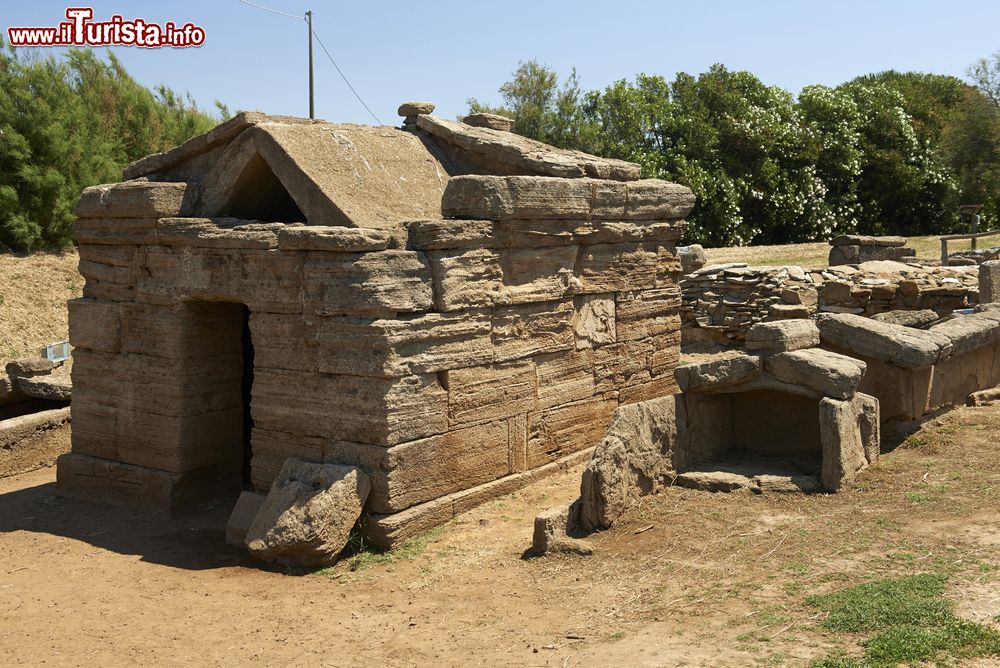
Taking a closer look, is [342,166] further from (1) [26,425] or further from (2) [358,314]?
(1) [26,425]

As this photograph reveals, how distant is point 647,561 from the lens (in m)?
6.96

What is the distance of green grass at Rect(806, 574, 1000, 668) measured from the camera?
5.02 m

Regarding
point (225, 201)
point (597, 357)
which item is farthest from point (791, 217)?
point (225, 201)

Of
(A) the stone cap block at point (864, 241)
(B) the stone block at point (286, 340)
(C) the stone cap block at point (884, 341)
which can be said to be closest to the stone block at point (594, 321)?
(C) the stone cap block at point (884, 341)

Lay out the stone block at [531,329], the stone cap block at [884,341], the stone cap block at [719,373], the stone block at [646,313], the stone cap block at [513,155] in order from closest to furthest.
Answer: the stone cap block at [719,373], the stone cap block at [884,341], the stone block at [531,329], the stone cap block at [513,155], the stone block at [646,313]

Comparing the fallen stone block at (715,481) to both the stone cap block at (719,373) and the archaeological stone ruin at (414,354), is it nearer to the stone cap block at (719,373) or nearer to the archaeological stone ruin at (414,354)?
the archaeological stone ruin at (414,354)

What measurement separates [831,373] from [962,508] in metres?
1.36

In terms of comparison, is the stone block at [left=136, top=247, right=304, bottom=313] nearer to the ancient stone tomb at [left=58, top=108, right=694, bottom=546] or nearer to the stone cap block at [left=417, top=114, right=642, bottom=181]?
the ancient stone tomb at [left=58, top=108, right=694, bottom=546]

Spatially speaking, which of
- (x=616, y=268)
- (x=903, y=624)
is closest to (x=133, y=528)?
(x=616, y=268)

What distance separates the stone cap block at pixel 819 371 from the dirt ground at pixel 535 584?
2.64ft

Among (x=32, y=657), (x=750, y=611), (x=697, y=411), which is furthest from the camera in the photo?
(x=697, y=411)

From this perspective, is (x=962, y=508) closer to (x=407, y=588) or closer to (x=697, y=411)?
(x=697, y=411)

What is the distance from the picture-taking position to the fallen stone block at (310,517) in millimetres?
7520

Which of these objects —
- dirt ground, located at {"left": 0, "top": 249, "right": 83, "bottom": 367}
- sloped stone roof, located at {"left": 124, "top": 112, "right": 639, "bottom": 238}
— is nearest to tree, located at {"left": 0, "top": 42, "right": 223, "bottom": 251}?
dirt ground, located at {"left": 0, "top": 249, "right": 83, "bottom": 367}
